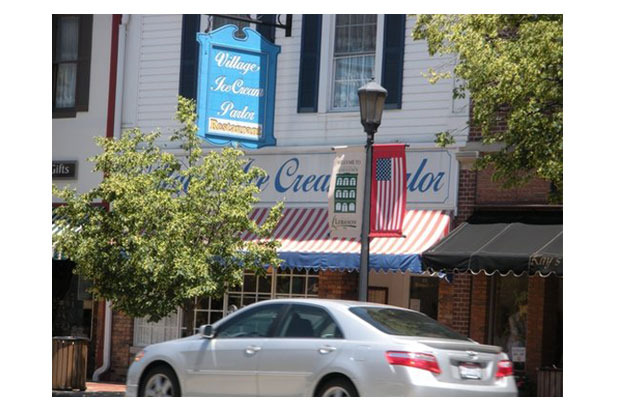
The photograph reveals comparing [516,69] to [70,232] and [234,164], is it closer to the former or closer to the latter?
[234,164]

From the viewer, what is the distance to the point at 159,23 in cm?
2388

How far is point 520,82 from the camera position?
15078 millimetres

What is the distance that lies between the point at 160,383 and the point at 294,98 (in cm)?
1023

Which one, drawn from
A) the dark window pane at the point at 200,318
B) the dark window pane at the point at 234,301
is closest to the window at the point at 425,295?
the dark window pane at the point at 234,301

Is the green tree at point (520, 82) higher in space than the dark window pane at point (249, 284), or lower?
higher

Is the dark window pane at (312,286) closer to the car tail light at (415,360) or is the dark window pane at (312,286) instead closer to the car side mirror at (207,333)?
the car side mirror at (207,333)

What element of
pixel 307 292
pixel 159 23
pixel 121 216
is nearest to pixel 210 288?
pixel 121 216

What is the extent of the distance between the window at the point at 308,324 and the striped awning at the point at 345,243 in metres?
7.29

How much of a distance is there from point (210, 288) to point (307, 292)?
15.0 ft

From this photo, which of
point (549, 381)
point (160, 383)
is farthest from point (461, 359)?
point (549, 381)

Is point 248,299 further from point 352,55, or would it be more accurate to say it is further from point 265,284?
point 352,55

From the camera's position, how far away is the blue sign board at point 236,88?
2050 centimetres

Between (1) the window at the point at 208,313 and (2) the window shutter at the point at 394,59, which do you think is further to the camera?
(1) the window at the point at 208,313

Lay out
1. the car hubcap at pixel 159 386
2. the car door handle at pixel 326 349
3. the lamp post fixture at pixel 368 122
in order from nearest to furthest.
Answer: the car door handle at pixel 326 349 → the car hubcap at pixel 159 386 → the lamp post fixture at pixel 368 122
